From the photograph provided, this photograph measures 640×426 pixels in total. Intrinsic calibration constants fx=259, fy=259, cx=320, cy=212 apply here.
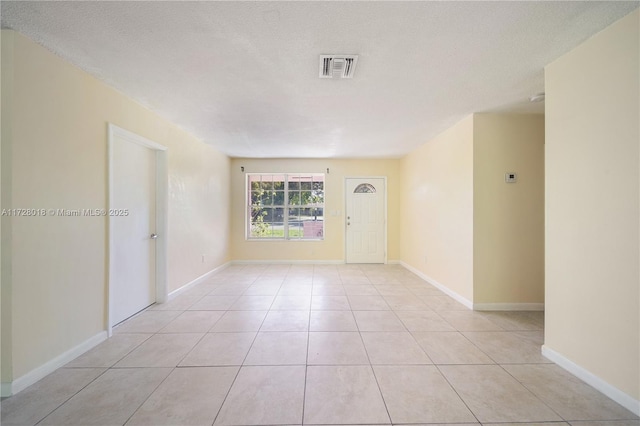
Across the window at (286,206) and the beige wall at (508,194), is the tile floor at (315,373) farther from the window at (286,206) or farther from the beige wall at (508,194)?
the window at (286,206)

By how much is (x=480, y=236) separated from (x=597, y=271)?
139 cm

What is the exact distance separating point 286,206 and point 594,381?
17.3 ft

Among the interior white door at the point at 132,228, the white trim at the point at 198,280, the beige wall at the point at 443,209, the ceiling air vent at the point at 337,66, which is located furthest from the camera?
the white trim at the point at 198,280

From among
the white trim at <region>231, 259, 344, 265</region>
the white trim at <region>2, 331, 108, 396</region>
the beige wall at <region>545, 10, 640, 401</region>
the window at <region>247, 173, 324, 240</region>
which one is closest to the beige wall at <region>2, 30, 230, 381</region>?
the white trim at <region>2, 331, 108, 396</region>

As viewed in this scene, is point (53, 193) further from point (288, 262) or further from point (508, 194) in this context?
point (508, 194)

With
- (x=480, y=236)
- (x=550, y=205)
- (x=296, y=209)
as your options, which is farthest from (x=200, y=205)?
(x=550, y=205)

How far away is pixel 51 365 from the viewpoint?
→ 1.96 m

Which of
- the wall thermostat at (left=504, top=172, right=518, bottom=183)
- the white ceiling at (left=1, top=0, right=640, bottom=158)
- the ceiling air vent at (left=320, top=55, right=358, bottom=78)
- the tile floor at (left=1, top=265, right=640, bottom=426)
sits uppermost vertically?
the white ceiling at (left=1, top=0, right=640, bottom=158)

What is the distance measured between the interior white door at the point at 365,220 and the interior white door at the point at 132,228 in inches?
155

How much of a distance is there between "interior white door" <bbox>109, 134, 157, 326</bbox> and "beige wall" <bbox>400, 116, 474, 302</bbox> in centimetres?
400

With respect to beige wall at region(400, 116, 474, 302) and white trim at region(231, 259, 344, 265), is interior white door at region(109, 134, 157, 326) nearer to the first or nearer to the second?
white trim at region(231, 259, 344, 265)

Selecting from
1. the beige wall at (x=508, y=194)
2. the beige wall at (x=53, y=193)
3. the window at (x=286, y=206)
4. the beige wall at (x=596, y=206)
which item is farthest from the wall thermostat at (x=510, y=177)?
the beige wall at (x=53, y=193)

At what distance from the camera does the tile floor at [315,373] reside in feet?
5.16

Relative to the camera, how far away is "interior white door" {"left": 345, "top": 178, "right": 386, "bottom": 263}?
606 cm
